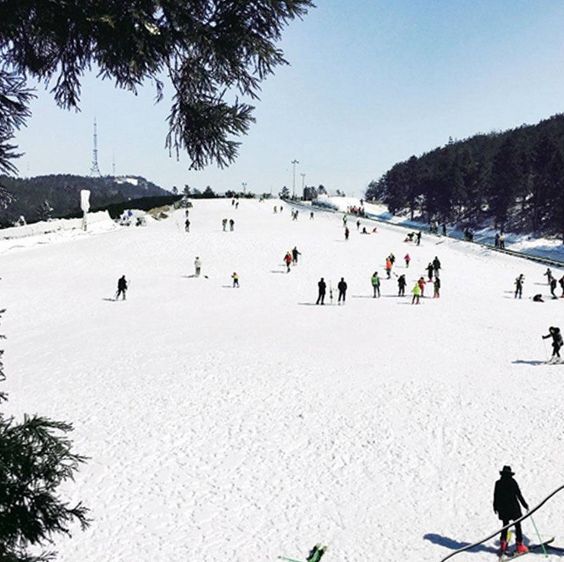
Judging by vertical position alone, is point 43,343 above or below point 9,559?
below

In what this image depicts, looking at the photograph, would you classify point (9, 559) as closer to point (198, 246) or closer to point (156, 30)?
point (156, 30)

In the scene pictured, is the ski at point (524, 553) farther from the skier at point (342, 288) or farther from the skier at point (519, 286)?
the skier at point (519, 286)

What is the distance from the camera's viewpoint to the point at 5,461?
13.3 ft

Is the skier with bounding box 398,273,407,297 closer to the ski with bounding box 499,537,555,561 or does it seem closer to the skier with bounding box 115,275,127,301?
the skier with bounding box 115,275,127,301

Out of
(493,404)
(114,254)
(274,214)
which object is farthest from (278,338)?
(274,214)

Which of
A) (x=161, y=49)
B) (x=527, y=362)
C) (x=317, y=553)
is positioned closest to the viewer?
(x=161, y=49)

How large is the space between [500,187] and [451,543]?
77898mm

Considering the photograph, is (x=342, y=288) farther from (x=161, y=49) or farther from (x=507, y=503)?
(x=161, y=49)

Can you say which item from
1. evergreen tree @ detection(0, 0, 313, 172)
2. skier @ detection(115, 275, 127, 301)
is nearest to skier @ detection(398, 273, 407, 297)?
skier @ detection(115, 275, 127, 301)

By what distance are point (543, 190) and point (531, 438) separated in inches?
2638

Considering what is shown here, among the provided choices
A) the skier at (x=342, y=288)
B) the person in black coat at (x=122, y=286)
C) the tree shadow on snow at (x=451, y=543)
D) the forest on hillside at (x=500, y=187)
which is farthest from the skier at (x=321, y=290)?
the forest on hillside at (x=500, y=187)

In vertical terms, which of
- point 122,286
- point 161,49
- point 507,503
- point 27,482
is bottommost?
point 507,503

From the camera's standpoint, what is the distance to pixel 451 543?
28.9 feet

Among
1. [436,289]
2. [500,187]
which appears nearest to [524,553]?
[436,289]
